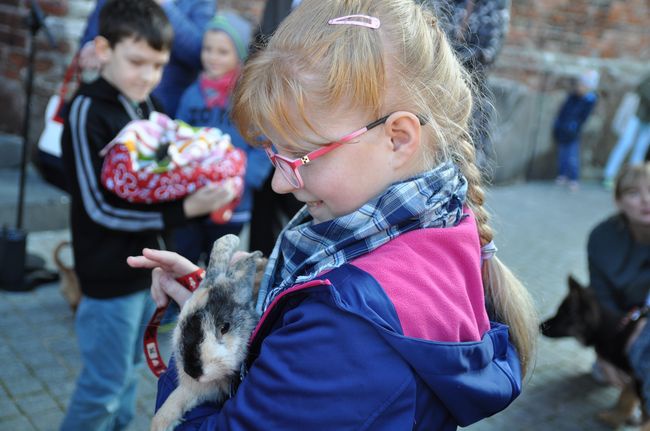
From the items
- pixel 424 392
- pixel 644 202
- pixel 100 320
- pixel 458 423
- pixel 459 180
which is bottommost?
pixel 100 320

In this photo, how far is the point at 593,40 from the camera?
10547 mm

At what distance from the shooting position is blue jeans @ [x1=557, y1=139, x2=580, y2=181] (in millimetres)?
9797

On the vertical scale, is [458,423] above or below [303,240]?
below

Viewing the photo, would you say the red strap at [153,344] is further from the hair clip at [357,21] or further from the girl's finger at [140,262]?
the hair clip at [357,21]

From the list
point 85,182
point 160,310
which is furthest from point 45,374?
point 160,310

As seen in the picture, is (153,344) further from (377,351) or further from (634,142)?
(634,142)

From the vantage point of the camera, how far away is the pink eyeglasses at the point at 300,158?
127cm

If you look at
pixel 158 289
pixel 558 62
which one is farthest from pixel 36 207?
pixel 558 62

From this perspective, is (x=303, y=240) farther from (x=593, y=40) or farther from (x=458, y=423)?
(x=593, y=40)

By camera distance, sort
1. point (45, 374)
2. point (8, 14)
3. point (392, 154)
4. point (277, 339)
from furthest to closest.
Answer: point (8, 14)
point (45, 374)
point (392, 154)
point (277, 339)

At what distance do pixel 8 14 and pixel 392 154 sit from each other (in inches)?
214

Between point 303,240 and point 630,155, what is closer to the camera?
point 303,240

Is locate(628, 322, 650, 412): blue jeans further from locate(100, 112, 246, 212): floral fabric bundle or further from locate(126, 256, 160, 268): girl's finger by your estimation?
locate(126, 256, 160, 268): girl's finger

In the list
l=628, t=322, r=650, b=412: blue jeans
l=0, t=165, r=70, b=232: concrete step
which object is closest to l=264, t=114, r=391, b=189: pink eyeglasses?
l=628, t=322, r=650, b=412: blue jeans
